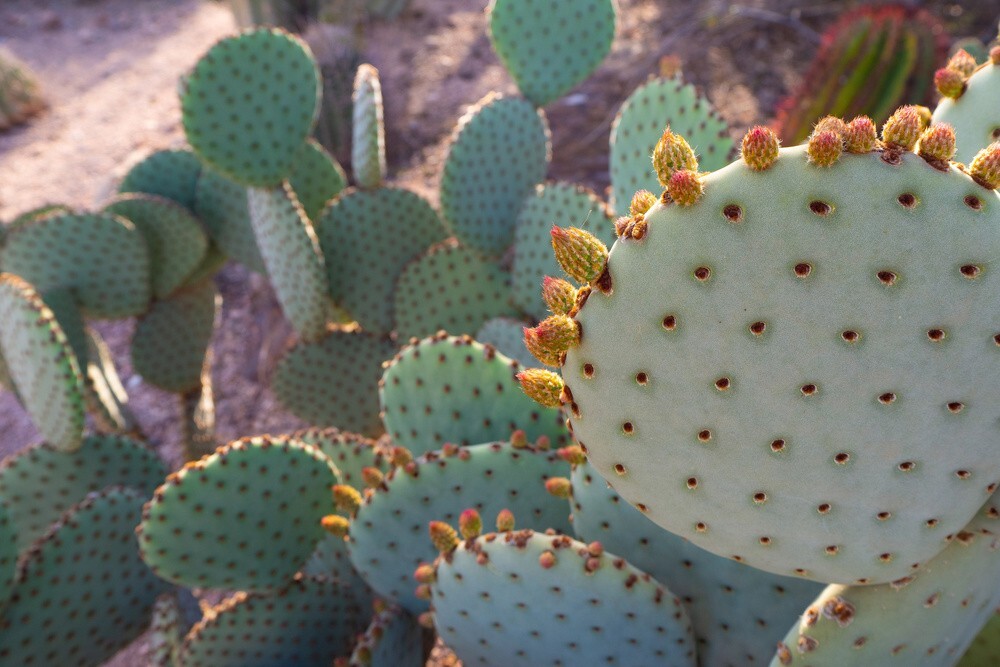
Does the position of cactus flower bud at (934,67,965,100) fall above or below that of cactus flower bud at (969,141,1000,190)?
below

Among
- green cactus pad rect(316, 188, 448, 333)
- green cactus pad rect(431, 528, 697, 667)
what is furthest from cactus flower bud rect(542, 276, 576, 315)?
green cactus pad rect(316, 188, 448, 333)

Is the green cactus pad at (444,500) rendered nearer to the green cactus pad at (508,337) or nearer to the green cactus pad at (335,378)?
the green cactus pad at (508,337)

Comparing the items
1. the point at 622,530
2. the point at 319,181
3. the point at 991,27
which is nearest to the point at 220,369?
the point at 319,181

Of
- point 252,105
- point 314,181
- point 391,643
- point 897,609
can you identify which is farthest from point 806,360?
point 314,181

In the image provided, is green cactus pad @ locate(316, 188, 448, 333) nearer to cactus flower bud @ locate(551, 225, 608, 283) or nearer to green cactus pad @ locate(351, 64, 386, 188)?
green cactus pad @ locate(351, 64, 386, 188)

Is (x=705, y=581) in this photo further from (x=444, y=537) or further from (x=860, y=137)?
(x=860, y=137)

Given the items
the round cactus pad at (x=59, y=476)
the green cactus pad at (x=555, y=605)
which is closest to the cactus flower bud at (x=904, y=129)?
the green cactus pad at (x=555, y=605)

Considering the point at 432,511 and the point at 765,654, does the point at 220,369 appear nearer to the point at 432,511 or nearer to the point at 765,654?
the point at 432,511
